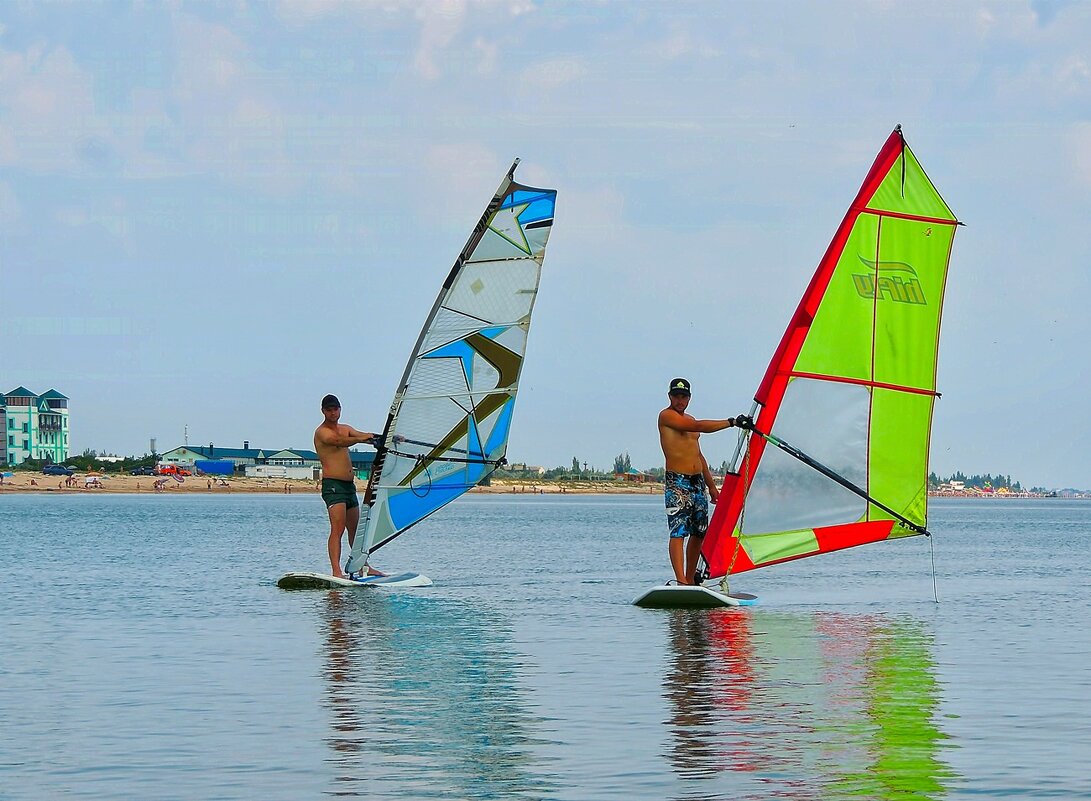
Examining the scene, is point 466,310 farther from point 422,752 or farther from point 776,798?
point 776,798

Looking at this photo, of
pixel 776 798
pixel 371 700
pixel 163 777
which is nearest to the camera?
pixel 776 798

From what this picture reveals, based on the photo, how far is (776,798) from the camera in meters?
6.72

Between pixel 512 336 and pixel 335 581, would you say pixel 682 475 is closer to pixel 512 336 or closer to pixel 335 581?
pixel 512 336

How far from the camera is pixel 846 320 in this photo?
1485 centimetres

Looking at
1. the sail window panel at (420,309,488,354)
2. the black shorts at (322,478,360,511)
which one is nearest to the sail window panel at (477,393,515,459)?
the sail window panel at (420,309,488,354)

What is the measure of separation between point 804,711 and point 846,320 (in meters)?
6.50

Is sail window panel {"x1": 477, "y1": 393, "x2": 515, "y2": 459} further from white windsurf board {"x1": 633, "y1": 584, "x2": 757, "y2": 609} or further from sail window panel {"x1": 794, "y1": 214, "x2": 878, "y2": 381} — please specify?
sail window panel {"x1": 794, "y1": 214, "x2": 878, "y2": 381}

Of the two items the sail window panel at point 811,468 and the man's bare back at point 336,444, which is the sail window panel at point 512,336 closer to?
the man's bare back at point 336,444

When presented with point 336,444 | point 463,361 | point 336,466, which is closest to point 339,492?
point 336,466

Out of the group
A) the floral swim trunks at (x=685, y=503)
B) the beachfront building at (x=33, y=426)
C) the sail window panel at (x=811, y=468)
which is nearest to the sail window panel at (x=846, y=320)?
the sail window panel at (x=811, y=468)

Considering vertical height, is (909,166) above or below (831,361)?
above

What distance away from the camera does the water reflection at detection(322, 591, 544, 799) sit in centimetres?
713

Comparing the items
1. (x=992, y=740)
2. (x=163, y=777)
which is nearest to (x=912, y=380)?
(x=992, y=740)

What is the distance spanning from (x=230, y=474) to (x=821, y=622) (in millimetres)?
158392
